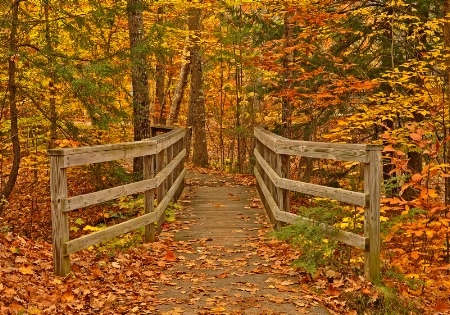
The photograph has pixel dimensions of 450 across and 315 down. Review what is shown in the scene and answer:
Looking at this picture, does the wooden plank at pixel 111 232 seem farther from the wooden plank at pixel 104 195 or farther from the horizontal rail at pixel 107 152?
the horizontal rail at pixel 107 152

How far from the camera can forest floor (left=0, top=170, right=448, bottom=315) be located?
5.50 meters

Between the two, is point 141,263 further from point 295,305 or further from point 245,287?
point 295,305

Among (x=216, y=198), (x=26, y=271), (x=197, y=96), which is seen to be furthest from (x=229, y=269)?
(x=197, y=96)

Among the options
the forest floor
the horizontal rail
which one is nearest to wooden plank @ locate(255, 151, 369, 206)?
the forest floor

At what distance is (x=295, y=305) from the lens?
5.68 m

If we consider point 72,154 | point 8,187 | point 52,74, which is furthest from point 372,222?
point 8,187

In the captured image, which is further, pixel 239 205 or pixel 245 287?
pixel 239 205

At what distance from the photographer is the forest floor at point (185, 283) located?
5496 millimetres

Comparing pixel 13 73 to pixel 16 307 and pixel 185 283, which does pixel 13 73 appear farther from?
pixel 16 307

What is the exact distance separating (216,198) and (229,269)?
18.4 feet

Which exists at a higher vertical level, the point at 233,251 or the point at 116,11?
the point at 116,11

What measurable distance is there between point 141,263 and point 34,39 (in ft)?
25.7

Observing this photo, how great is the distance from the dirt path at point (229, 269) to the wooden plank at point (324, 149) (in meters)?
1.58

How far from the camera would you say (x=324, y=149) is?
23.1 feet
